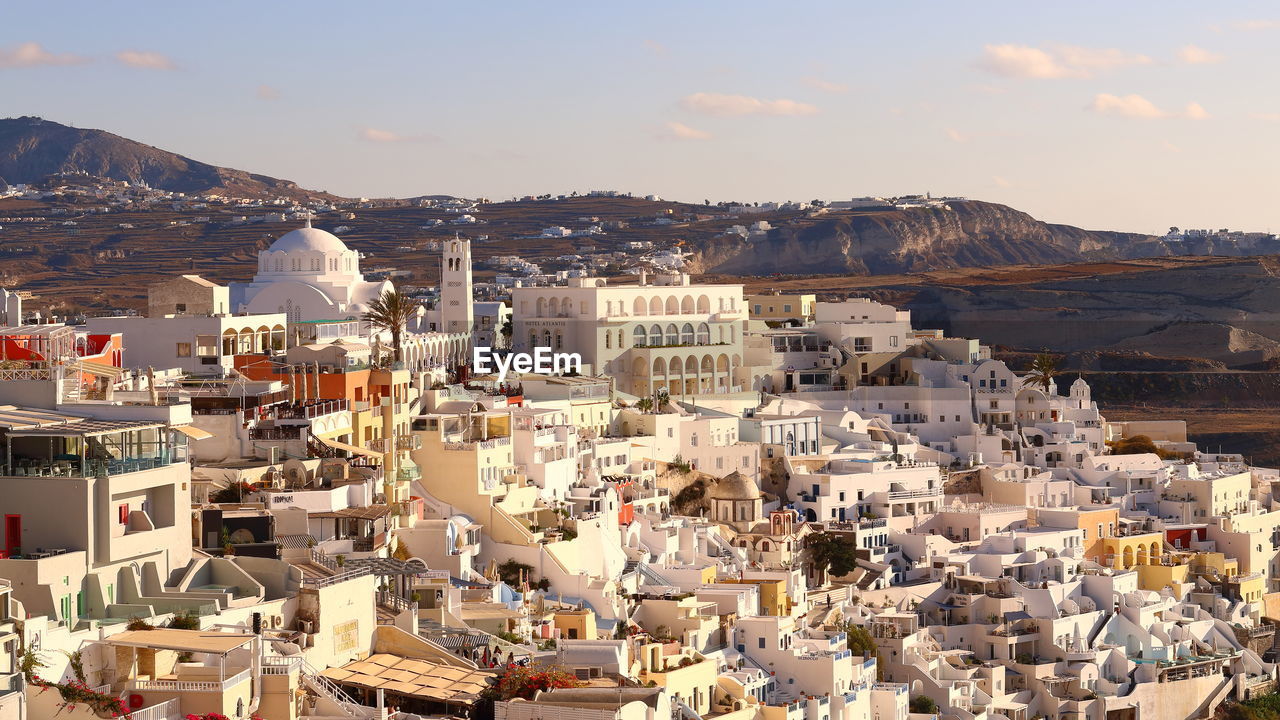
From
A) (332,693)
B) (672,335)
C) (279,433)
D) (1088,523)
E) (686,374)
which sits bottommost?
(1088,523)

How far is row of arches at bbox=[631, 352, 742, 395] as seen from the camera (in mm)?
57625

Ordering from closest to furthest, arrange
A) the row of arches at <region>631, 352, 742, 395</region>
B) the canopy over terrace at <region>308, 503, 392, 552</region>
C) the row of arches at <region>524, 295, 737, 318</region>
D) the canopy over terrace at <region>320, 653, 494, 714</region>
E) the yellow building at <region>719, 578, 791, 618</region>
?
the canopy over terrace at <region>320, 653, 494, 714</region>, the canopy over terrace at <region>308, 503, 392, 552</region>, the yellow building at <region>719, 578, 791, 618</region>, the row of arches at <region>631, 352, 742, 395</region>, the row of arches at <region>524, 295, 737, 318</region>

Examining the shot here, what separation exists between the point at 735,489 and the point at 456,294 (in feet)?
56.6

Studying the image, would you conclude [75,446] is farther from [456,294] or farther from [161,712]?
[456,294]

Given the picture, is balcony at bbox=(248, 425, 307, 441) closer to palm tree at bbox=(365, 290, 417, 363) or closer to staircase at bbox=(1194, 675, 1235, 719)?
palm tree at bbox=(365, 290, 417, 363)

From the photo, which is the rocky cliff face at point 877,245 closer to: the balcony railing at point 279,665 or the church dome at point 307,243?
the church dome at point 307,243

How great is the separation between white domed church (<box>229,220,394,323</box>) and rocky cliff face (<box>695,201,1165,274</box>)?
87767 mm

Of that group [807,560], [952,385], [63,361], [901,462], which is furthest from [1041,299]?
[63,361]

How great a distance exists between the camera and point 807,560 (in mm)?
44625

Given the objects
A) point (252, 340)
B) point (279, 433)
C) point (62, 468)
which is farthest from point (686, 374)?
point (62, 468)

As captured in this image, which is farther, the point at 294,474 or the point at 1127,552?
the point at 1127,552

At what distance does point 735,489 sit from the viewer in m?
45.9

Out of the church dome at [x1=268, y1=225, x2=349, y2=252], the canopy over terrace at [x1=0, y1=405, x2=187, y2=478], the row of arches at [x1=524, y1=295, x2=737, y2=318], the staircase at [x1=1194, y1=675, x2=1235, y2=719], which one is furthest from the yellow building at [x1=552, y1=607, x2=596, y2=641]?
the church dome at [x1=268, y1=225, x2=349, y2=252]

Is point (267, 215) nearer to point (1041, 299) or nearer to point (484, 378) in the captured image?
point (1041, 299)
